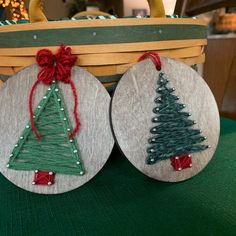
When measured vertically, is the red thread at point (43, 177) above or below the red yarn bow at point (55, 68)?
below

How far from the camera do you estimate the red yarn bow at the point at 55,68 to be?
0.36 meters

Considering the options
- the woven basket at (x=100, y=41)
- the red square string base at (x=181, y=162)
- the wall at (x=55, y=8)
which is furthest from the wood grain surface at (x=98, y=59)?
the wall at (x=55, y=8)

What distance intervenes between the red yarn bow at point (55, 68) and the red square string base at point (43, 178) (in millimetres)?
46

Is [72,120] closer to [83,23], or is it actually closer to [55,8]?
[83,23]

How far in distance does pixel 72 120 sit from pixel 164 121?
4.9 inches

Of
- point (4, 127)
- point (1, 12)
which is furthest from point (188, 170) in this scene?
point (1, 12)

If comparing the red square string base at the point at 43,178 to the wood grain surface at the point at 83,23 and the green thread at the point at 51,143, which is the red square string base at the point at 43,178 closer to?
the green thread at the point at 51,143

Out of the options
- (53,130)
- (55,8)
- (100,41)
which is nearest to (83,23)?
(100,41)

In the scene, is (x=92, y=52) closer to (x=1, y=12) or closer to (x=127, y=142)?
(x=127, y=142)

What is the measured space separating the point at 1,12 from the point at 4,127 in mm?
1227

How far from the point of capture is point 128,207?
37cm

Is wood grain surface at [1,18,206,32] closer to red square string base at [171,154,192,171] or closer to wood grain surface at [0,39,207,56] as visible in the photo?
wood grain surface at [0,39,207,56]

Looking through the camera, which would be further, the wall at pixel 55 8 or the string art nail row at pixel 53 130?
the wall at pixel 55 8

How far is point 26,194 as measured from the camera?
40cm
